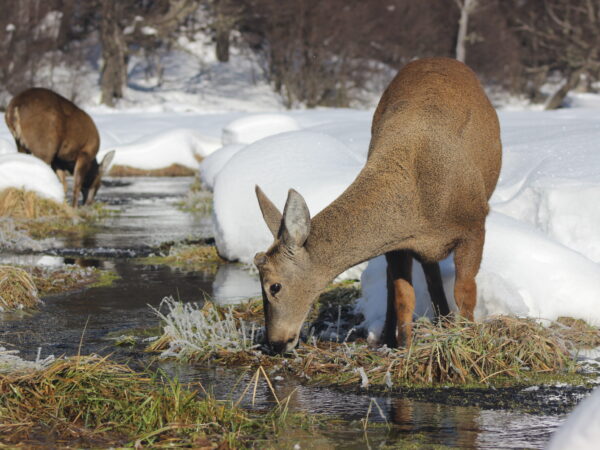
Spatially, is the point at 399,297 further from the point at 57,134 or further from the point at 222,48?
the point at 222,48

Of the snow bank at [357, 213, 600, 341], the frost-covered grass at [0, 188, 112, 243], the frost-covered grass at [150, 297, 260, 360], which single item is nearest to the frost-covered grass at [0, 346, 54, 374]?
the frost-covered grass at [150, 297, 260, 360]

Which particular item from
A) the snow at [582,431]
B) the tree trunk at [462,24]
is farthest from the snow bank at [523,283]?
the tree trunk at [462,24]

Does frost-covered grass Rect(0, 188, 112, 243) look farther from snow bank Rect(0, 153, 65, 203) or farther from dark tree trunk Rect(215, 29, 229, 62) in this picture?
dark tree trunk Rect(215, 29, 229, 62)

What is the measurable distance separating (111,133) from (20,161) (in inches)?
558

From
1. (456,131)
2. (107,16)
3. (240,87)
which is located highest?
(456,131)

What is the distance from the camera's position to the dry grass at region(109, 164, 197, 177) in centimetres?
2275

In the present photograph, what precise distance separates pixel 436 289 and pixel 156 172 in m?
17.8

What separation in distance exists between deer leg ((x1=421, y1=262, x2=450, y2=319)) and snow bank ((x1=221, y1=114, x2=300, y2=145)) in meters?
11.8

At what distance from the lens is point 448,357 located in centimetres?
514

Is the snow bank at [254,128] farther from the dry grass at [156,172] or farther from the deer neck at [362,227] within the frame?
the deer neck at [362,227]

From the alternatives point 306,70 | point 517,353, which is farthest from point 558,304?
point 306,70

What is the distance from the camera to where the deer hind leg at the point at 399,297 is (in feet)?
19.1

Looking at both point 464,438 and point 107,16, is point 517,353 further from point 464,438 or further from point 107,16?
point 107,16

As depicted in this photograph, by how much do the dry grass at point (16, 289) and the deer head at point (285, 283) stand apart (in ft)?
8.67
